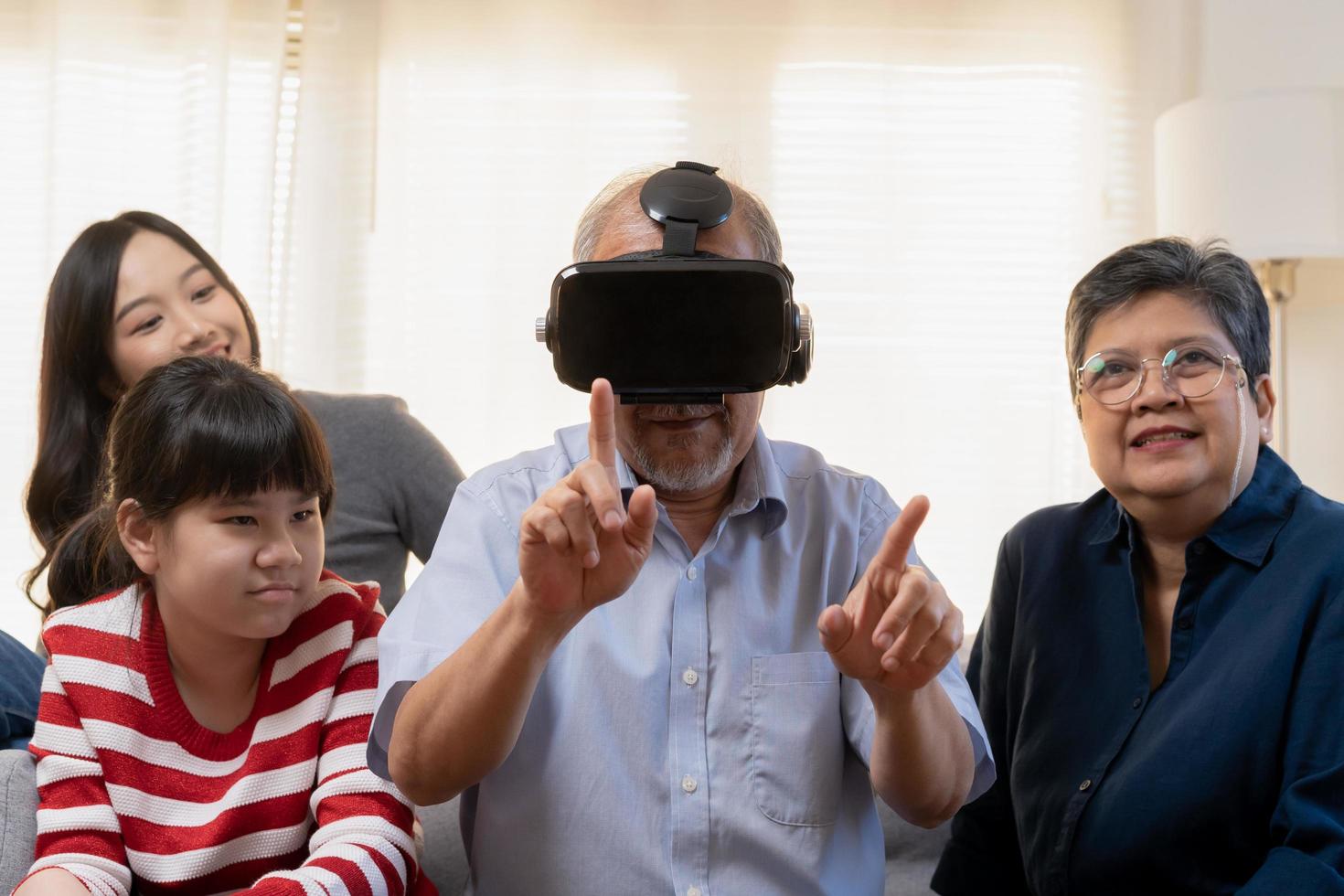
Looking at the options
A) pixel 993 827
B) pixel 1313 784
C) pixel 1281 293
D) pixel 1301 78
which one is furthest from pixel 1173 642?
pixel 1301 78

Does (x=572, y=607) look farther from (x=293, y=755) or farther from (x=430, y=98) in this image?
(x=430, y=98)

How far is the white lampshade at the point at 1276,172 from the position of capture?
2.39 m

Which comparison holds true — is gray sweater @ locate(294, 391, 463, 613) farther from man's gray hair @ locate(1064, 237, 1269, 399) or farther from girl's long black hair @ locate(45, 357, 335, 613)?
man's gray hair @ locate(1064, 237, 1269, 399)

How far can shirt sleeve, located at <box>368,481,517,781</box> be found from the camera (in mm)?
1077

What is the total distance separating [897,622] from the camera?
36.0 inches

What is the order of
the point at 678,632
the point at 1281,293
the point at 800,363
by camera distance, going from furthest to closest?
the point at 1281,293 < the point at 678,632 < the point at 800,363

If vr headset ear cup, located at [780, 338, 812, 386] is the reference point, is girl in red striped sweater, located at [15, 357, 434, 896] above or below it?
below

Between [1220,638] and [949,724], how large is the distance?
0.39m

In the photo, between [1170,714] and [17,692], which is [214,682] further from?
[1170,714]

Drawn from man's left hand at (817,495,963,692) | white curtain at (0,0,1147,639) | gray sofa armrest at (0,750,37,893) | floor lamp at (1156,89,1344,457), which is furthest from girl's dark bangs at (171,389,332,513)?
floor lamp at (1156,89,1344,457)

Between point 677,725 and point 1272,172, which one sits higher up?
point 1272,172

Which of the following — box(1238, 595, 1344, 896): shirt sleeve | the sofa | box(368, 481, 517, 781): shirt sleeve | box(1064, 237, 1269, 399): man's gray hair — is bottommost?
the sofa

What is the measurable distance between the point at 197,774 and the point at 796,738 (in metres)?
0.57

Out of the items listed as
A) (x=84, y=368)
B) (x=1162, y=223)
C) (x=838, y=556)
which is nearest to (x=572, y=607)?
(x=838, y=556)
